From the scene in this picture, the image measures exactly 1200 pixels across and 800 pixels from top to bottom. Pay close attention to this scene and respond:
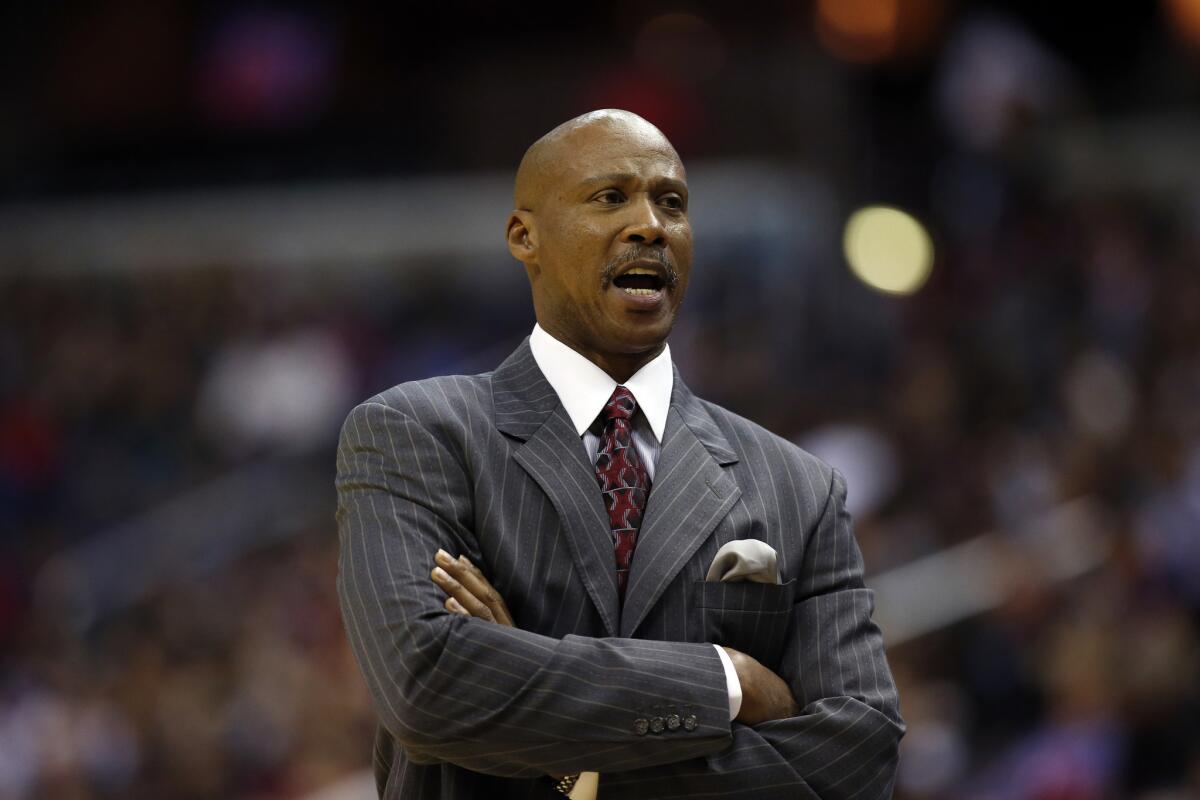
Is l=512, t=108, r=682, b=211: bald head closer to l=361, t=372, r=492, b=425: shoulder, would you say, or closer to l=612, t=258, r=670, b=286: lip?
l=612, t=258, r=670, b=286: lip

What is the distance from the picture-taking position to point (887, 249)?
11086 mm

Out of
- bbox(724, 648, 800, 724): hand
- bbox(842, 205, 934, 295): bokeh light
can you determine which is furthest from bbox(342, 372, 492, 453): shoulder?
bbox(842, 205, 934, 295): bokeh light

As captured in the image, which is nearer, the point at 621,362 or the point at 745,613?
the point at 745,613

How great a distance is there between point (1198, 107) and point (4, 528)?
8.76m

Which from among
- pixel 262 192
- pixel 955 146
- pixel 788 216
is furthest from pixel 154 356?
pixel 955 146

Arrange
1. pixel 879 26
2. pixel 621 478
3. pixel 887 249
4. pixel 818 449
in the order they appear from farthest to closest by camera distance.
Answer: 1. pixel 879 26
2. pixel 887 249
3. pixel 818 449
4. pixel 621 478

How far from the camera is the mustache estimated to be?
2.97 m

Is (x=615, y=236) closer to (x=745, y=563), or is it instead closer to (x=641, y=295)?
(x=641, y=295)

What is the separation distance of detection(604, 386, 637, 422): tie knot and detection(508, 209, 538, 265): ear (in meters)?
0.27

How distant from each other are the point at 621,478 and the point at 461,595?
379 millimetres

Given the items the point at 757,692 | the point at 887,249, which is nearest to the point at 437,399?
the point at 757,692

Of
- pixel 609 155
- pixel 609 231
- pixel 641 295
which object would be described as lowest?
pixel 641 295

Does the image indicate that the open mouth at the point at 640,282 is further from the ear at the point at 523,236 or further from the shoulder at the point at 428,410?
the shoulder at the point at 428,410

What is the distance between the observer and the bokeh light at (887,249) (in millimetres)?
10906
